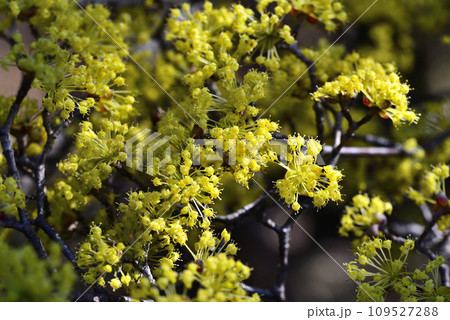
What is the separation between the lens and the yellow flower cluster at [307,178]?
1.24 metres

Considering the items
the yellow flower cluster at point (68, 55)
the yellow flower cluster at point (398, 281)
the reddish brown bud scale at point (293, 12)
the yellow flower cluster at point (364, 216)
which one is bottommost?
the yellow flower cluster at point (398, 281)

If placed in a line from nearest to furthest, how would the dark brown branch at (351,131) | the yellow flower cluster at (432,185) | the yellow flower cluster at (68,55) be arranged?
the yellow flower cluster at (68,55) < the dark brown branch at (351,131) < the yellow flower cluster at (432,185)

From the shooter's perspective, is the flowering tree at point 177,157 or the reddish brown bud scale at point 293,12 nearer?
the flowering tree at point 177,157

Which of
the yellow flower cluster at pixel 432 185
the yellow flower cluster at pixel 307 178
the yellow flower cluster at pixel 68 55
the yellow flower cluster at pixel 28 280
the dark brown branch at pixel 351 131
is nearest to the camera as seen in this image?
the yellow flower cluster at pixel 28 280

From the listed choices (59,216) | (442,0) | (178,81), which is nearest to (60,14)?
(178,81)

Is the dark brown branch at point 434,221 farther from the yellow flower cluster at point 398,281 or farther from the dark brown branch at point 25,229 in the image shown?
the dark brown branch at point 25,229

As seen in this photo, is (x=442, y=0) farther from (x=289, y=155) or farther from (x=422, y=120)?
(x=289, y=155)

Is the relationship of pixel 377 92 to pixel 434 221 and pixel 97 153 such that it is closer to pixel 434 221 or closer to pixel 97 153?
pixel 434 221

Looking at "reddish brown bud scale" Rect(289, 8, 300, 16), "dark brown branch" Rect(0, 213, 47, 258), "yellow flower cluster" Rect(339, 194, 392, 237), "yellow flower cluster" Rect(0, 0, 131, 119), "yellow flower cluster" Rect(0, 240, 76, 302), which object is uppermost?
"reddish brown bud scale" Rect(289, 8, 300, 16)

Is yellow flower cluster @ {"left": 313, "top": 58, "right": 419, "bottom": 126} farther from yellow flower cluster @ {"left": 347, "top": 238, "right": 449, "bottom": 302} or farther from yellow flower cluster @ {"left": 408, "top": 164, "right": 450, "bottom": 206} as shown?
yellow flower cluster @ {"left": 347, "top": 238, "right": 449, "bottom": 302}

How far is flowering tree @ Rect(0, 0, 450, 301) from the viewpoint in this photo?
116 centimetres

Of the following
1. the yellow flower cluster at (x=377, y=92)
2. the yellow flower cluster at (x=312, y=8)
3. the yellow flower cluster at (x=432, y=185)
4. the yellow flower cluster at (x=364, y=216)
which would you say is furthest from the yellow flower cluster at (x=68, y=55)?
the yellow flower cluster at (x=432, y=185)

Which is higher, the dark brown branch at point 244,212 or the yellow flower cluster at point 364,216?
the yellow flower cluster at point 364,216

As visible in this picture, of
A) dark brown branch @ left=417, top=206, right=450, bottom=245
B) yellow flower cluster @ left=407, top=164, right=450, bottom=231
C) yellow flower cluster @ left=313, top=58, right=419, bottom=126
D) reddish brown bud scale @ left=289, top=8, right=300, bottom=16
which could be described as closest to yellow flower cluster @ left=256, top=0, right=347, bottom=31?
reddish brown bud scale @ left=289, top=8, right=300, bottom=16
